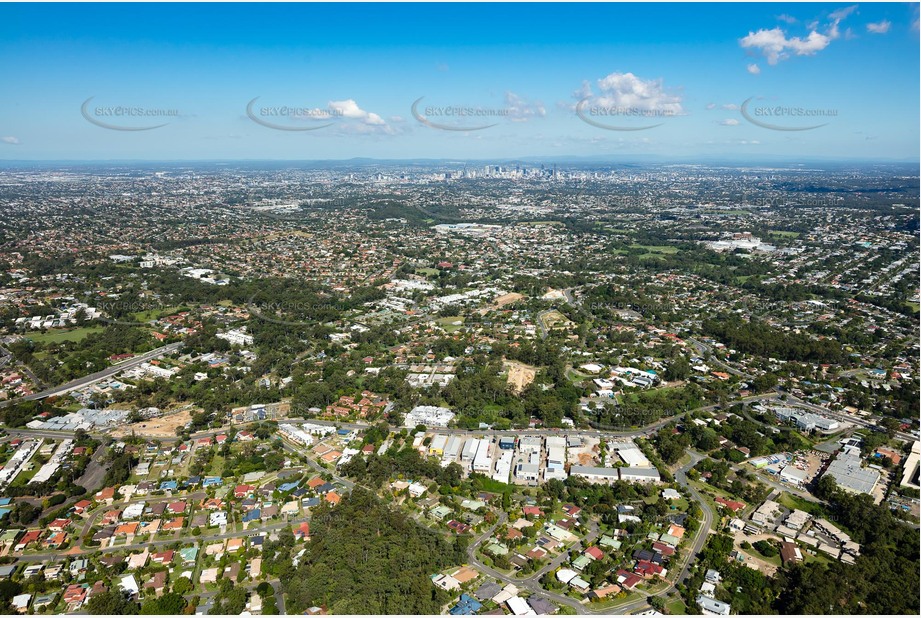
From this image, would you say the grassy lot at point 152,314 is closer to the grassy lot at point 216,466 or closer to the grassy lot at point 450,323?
the grassy lot at point 450,323

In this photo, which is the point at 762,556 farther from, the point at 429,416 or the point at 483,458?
the point at 429,416

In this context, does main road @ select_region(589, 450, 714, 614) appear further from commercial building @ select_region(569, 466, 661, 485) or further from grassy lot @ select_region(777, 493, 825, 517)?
grassy lot @ select_region(777, 493, 825, 517)

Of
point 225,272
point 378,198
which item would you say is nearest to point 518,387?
point 225,272

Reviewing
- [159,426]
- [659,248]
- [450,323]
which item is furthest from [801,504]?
[659,248]

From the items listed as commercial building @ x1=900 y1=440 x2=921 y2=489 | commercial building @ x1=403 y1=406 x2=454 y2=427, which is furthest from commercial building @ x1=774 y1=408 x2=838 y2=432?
commercial building @ x1=403 y1=406 x2=454 y2=427

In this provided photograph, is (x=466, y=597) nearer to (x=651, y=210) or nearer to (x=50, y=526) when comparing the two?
(x=50, y=526)
